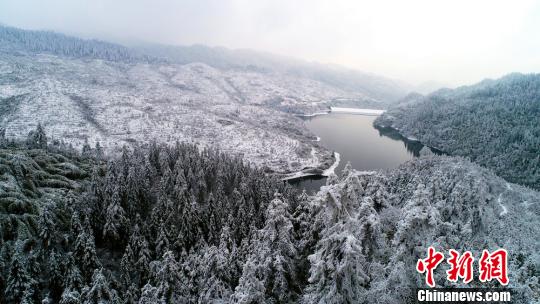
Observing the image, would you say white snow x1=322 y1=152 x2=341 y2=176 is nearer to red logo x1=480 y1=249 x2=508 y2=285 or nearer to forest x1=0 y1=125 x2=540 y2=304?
forest x1=0 y1=125 x2=540 y2=304

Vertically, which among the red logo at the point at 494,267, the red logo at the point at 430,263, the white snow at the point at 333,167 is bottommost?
the white snow at the point at 333,167

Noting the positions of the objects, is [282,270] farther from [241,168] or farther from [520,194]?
[520,194]

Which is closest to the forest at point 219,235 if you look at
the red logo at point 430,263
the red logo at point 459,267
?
the red logo at point 430,263

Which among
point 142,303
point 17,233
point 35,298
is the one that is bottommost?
point 35,298

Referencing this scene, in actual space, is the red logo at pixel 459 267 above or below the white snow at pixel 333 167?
above

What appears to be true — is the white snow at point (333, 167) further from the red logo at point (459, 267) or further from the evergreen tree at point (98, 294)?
the red logo at point (459, 267)

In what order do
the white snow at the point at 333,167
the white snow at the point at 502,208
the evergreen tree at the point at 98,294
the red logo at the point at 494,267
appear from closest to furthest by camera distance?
the red logo at the point at 494,267, the evergreen tree at the point at 98,294, the white snow at the point at 502,208, the white snow at the point at 333,167

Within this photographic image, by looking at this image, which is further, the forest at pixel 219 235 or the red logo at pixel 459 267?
the red logo at pixel 459 267

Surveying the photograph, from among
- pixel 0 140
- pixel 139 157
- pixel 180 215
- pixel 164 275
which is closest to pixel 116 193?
pixel 180 215

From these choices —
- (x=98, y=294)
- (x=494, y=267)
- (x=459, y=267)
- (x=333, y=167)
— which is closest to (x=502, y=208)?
(x=333, y=167)
